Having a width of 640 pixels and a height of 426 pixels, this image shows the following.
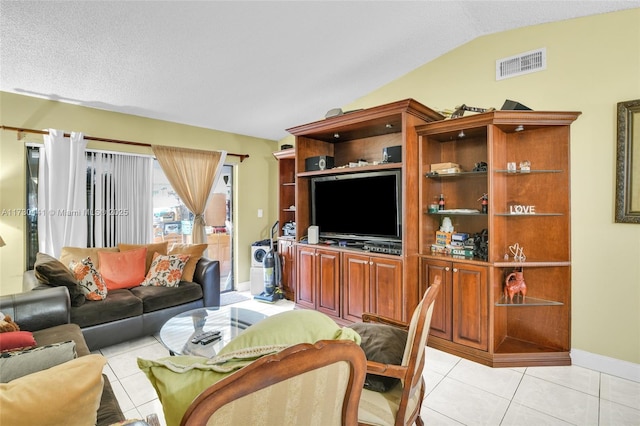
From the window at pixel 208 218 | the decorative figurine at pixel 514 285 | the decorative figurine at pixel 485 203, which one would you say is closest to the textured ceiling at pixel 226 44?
the window at pixel 208 218

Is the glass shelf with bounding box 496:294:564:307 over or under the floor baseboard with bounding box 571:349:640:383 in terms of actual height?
over

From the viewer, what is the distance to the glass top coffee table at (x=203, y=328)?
6.96 feet

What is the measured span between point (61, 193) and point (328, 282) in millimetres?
3110

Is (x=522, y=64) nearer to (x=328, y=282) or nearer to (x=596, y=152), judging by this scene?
(x=596, y=152)

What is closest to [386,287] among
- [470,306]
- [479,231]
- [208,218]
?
[470,306]

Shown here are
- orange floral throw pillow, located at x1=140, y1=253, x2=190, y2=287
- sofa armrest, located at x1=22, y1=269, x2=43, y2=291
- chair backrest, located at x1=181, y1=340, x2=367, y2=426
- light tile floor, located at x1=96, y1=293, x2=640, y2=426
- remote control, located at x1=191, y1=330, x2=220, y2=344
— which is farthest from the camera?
orange floral throw pillow, located at x1=140, y1=253, x2=190, y2=287

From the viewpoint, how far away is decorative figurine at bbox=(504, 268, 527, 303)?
2818 mm

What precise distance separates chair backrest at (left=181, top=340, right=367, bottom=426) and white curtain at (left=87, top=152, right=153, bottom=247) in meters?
3.88

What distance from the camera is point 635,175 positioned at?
8.02ft

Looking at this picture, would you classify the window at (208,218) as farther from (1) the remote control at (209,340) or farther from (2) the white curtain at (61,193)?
(1) the remote control at (209,340)

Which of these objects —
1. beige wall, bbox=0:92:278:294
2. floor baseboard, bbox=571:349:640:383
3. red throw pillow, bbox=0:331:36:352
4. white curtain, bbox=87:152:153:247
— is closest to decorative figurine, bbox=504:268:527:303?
floor baseboard, bbox=571:349:640:383

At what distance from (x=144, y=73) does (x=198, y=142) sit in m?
1.61

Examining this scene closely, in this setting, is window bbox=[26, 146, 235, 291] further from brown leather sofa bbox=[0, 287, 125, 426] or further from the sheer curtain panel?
brown leather sofa bbox=[0, 287, 125, 426]

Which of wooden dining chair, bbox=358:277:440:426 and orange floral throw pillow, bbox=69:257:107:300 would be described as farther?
orange floral throw pillow, bbox=69:257:107:300
